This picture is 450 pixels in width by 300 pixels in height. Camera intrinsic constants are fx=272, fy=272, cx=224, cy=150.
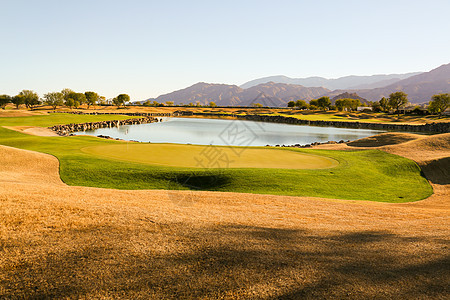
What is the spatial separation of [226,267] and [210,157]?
16.1 metres

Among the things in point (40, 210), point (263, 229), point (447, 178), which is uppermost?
point (40, 210)

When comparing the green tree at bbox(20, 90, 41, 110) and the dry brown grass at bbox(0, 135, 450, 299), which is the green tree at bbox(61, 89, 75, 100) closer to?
the green tree at bbox(20, 90, 41, 110)

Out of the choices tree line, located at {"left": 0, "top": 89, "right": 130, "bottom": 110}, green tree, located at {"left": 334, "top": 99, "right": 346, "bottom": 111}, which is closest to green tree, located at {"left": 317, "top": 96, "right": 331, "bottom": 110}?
green tree, located at {"left": 334, "top": 99, "right": 346, "bottom": 111}

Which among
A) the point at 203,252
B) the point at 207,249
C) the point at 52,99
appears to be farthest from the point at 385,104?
the point at 52,99

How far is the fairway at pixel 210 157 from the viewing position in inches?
750

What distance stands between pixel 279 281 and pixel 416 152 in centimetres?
2676

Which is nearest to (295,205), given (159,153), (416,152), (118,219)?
(118,219)

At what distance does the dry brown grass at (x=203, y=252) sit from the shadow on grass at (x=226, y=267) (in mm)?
19

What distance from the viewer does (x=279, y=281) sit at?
4.86 meters

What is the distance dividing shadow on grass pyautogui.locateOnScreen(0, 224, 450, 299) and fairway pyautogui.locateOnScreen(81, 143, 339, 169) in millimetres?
11926

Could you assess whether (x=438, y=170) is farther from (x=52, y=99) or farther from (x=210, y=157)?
(x=52, y=99)

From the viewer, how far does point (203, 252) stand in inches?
229

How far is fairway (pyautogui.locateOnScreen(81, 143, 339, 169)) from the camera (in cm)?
1905

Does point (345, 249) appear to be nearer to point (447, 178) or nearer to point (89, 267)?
point (89, 267)
